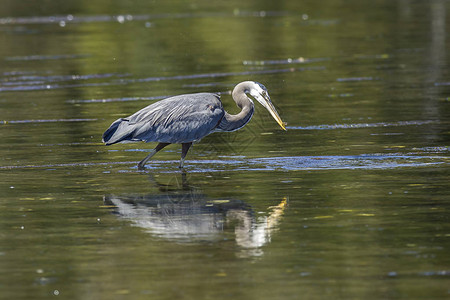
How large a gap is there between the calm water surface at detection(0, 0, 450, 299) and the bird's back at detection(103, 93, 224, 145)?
44 cm

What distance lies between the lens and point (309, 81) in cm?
2356

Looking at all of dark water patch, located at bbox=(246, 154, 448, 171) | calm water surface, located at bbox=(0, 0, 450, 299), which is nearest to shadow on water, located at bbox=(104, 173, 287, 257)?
calm water surface, located at bbox=(0, 0, 450, 299)

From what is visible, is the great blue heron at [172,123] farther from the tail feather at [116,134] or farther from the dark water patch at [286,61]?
the dark water patch at [286,61]

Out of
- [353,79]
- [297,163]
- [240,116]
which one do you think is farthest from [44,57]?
[297,163]

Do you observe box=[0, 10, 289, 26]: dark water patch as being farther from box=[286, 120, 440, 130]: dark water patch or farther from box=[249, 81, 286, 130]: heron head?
box=[249, 81, 286, 130]: heron head

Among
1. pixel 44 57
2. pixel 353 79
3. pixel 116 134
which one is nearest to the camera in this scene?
pixel 116 134

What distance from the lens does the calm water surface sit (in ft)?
28.5

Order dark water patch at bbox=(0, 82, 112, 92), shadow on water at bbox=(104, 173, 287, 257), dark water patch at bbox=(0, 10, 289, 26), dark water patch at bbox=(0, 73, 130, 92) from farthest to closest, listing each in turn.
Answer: dark water patch at bbox=(0, 10, 289, 26) < dark water patch at bbox=(0, 73, 130, 92) < dark water patch at bbox=(0, 82, 112, 92) < shadow on water at bbox=(104, 173, 287, 257)

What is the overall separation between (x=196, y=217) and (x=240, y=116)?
12.5 feet

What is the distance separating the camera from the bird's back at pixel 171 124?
13922mm

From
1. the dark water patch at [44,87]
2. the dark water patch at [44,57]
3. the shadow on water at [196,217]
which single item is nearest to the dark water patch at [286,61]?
the dark water patch at [44,87]

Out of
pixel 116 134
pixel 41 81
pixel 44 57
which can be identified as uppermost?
pixel 44 57

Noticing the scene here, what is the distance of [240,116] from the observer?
14.5m

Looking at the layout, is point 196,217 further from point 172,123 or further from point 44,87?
point 44,87
